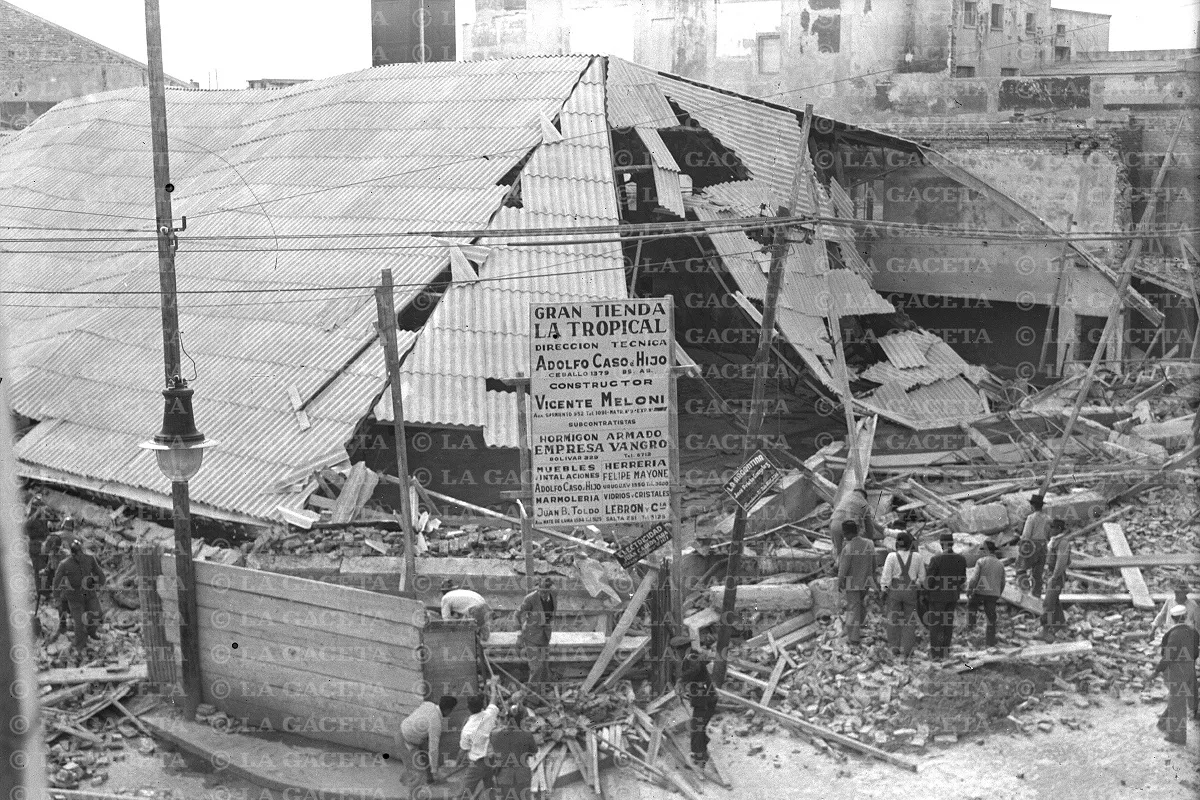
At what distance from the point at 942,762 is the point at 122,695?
7.27 m

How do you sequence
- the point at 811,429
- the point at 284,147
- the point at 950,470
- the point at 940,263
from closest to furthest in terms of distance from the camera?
the point at 950,470, the point at 811,429, the point at 284,147, the point at 940,263

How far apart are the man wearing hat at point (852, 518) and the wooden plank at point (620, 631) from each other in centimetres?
285

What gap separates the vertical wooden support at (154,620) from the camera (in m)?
11.6

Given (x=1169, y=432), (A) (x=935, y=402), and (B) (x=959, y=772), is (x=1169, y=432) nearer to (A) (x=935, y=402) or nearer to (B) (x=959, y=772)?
(A) (x=935, y=402)

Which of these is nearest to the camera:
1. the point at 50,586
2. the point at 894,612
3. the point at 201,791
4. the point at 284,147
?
the point at 201,791

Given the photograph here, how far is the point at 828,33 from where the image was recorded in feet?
137

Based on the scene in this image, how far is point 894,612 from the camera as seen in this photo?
12.3m

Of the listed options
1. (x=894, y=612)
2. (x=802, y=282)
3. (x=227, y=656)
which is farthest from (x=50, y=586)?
(x=802, y=282)

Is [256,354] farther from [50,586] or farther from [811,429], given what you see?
[811,429]

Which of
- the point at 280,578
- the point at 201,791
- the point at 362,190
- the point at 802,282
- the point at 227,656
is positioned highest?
the point at 362,190

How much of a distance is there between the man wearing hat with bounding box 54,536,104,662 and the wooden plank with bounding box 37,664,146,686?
0.51 metres

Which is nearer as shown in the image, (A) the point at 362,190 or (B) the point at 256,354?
(B) the point at 256,354

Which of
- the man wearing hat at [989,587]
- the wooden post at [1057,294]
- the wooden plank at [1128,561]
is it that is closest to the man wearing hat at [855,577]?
the man wearing hat at [989,587]

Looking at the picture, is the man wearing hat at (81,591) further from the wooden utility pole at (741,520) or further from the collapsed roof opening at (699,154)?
the collapsed roof opening at (699,154)
